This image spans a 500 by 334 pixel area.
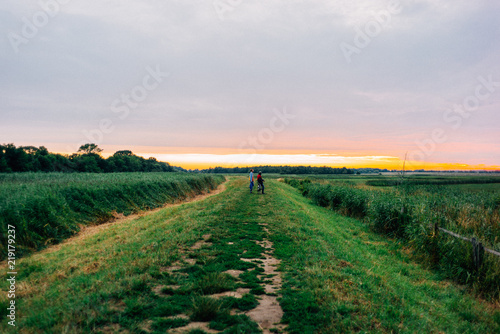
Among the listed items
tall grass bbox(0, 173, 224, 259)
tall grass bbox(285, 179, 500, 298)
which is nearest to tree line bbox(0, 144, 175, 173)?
tall grass bbox(0, 173, 224, 259)

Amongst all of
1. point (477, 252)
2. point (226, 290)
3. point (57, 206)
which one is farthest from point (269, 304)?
point (57, 206)

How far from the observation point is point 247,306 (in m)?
4.40

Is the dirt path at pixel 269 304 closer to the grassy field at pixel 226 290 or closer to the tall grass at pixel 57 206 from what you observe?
the grassy field at pixel 226 290

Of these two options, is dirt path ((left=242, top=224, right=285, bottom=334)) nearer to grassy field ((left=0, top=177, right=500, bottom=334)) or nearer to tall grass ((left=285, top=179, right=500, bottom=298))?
grassy field ((left=0, top=177, right=500, bottom=334))

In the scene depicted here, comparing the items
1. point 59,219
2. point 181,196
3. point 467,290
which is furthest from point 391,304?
point 181,196

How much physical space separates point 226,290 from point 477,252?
709cm

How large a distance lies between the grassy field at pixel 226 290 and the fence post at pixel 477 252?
2.82ft

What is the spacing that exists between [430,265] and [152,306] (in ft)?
30.4

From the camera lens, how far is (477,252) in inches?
284

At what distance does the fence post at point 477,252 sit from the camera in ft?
23.5

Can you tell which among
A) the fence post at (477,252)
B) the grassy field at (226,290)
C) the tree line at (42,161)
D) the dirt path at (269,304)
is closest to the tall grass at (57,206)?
the grassy field at (226,290)

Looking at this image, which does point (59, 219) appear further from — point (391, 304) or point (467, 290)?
point (467, 290)

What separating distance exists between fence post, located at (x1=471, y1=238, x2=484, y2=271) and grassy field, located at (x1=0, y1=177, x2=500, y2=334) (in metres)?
0.86

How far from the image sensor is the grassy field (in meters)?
3.95
